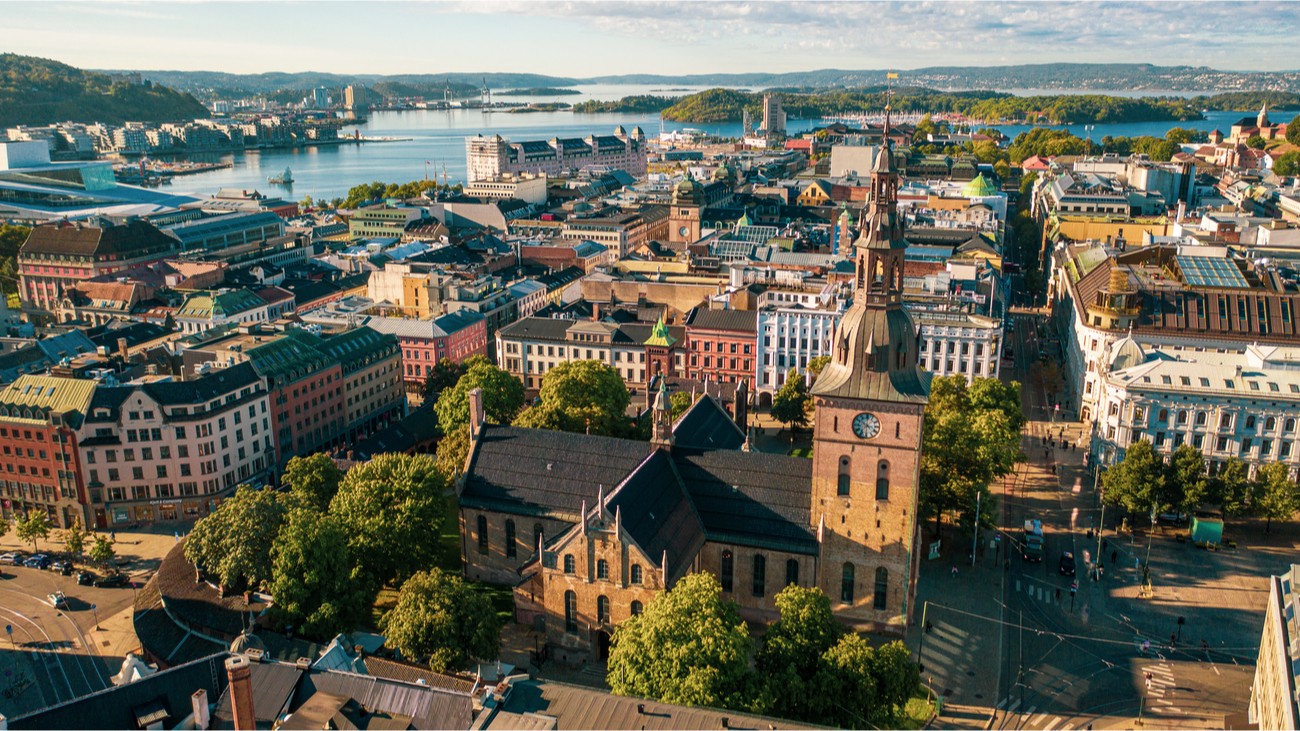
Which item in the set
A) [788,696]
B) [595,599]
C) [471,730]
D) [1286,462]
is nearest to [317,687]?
[471,730]

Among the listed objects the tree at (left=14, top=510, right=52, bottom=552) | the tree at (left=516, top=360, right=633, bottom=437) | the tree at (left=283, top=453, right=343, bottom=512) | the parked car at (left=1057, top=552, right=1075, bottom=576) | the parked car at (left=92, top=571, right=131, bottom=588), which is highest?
the tree at (left=516, top=360, right=633, bottom=437)

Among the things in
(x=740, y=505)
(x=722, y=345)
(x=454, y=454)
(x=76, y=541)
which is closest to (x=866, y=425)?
(x=740, y=505)

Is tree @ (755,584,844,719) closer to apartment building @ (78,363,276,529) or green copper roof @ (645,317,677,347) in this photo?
apartment building @ (78,363,276,529)

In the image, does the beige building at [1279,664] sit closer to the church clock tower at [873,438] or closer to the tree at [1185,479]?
the church clock tower at [873,438]

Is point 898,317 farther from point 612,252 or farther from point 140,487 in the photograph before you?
point 612,252

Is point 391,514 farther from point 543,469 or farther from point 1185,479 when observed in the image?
point 1185,479

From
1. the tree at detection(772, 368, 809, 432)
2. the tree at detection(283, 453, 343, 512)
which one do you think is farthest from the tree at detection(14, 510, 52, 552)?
the tree at detection(772, 368, 809, 432)

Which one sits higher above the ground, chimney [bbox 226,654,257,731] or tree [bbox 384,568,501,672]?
chimney [bbox 226,654,257,731]
